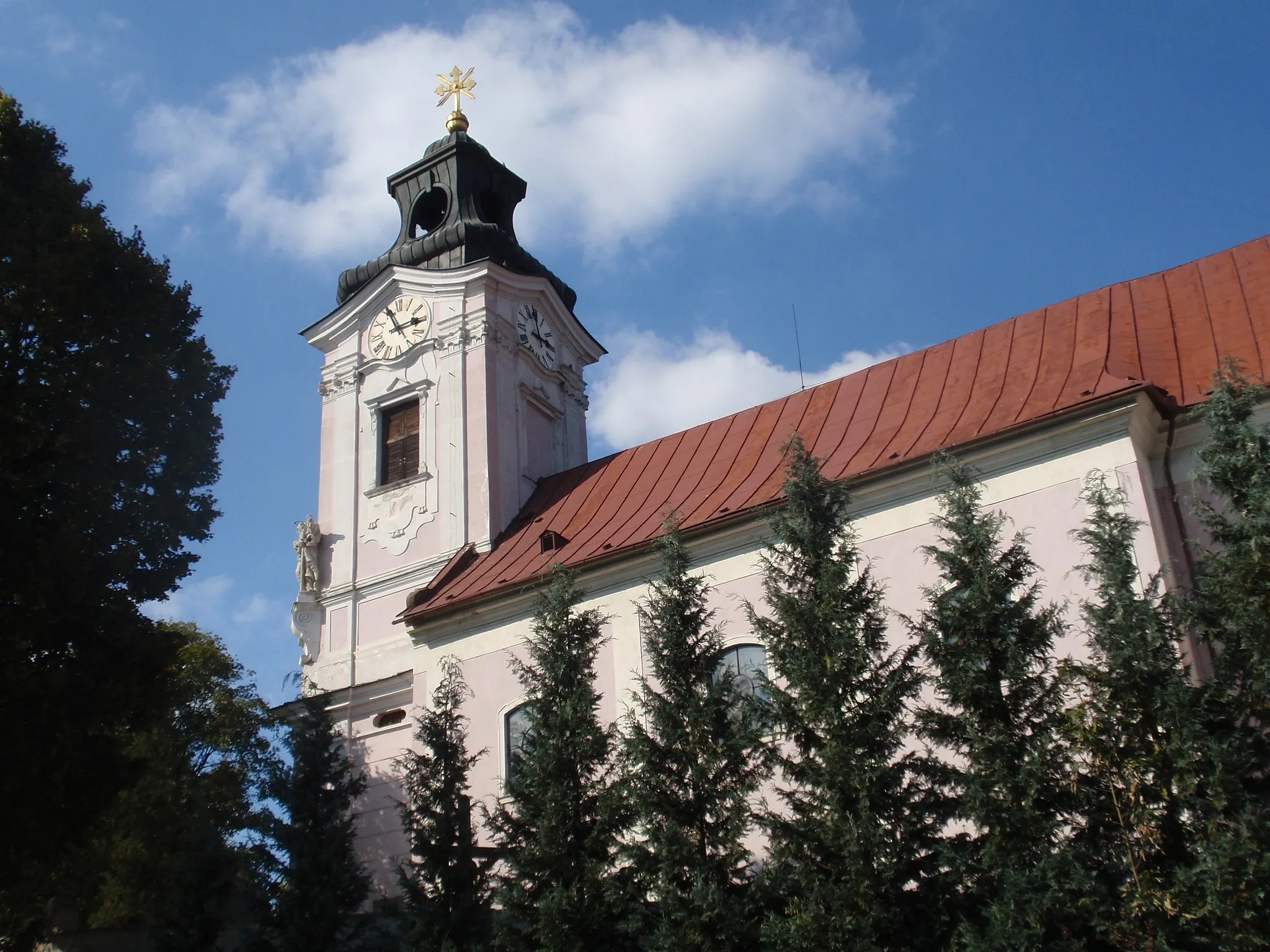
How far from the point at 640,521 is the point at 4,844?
33.5 ft

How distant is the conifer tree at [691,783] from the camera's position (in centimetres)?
1142

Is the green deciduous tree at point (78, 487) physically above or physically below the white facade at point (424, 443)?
below

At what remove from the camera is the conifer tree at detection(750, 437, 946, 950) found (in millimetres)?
10734

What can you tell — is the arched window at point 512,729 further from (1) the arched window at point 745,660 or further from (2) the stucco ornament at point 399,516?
(2) the stucco ornament at point 399,516

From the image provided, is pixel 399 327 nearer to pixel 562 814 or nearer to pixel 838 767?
pixel 562 814

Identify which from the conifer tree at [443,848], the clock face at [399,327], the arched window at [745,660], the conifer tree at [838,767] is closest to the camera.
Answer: the conifer tree at [838,767]

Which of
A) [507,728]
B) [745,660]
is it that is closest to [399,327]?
[507,728]

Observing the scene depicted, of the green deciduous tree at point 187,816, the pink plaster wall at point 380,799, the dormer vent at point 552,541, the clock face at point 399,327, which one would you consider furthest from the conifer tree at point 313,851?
the clock face at point 399,327

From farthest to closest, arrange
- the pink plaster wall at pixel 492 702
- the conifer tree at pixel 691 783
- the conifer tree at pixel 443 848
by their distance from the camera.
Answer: the pink plaster wall at pixel 492 702 → the conifer tree at pixel 443 848 → the conifer tree at pixel 691 783

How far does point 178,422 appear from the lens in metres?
16.2

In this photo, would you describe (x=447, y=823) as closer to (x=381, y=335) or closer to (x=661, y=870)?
(x=661, y=870)

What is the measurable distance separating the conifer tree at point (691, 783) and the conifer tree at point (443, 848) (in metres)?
2.36

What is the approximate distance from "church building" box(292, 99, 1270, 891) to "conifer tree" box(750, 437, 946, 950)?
10.1 ft

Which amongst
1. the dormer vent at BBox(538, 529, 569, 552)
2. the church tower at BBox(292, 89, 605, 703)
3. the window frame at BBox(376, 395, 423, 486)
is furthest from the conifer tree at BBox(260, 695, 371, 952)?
the window frame at BBox(376, 395, 423, 486)
